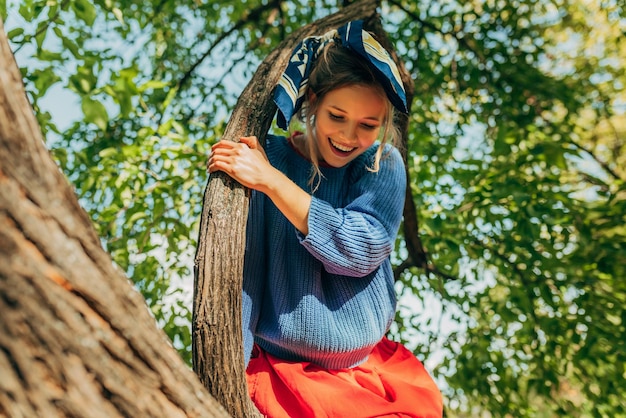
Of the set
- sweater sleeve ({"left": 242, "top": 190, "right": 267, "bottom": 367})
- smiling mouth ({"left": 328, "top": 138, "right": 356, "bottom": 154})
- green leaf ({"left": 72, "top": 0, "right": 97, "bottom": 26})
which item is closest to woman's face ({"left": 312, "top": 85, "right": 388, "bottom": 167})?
smiling mouth ({"left": 328, "top": 138, "right": 356, "bottom": 154})

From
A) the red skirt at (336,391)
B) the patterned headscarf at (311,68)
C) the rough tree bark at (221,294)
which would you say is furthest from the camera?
the patterned headscarf at (311,68)

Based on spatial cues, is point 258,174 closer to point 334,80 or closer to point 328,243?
point 328,243

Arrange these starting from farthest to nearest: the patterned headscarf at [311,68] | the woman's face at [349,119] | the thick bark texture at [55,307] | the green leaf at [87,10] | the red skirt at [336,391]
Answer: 1. the green leaf at [87,10]
2. the woman's face at [349,119]
3. the patterned headscarf at [311,68]
4. the red skirt at [336,391]
5. the thick bark texture at [55,307]

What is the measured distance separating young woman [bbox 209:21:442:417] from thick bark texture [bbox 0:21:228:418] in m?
0.65

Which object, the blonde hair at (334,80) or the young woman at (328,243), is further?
the blonde hair at (334,80)

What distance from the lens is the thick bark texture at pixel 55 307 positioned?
858mm

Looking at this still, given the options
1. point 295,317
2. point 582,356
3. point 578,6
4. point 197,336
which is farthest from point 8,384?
point 578,6

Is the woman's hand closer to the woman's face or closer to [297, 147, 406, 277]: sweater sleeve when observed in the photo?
[297, 147, 406, 277]: sweater sleeve

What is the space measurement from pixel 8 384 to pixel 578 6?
7071mm

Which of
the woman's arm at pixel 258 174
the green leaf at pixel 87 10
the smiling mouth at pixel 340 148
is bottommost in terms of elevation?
the woman's arm at pixel 258 174

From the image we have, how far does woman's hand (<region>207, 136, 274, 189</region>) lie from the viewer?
1.57m

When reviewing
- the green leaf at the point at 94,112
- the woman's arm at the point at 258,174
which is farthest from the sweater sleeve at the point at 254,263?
the green leaf at the point at 94,112

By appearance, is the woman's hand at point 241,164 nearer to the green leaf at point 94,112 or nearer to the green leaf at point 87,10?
the green leaf at point 94,112

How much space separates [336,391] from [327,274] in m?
0.35
